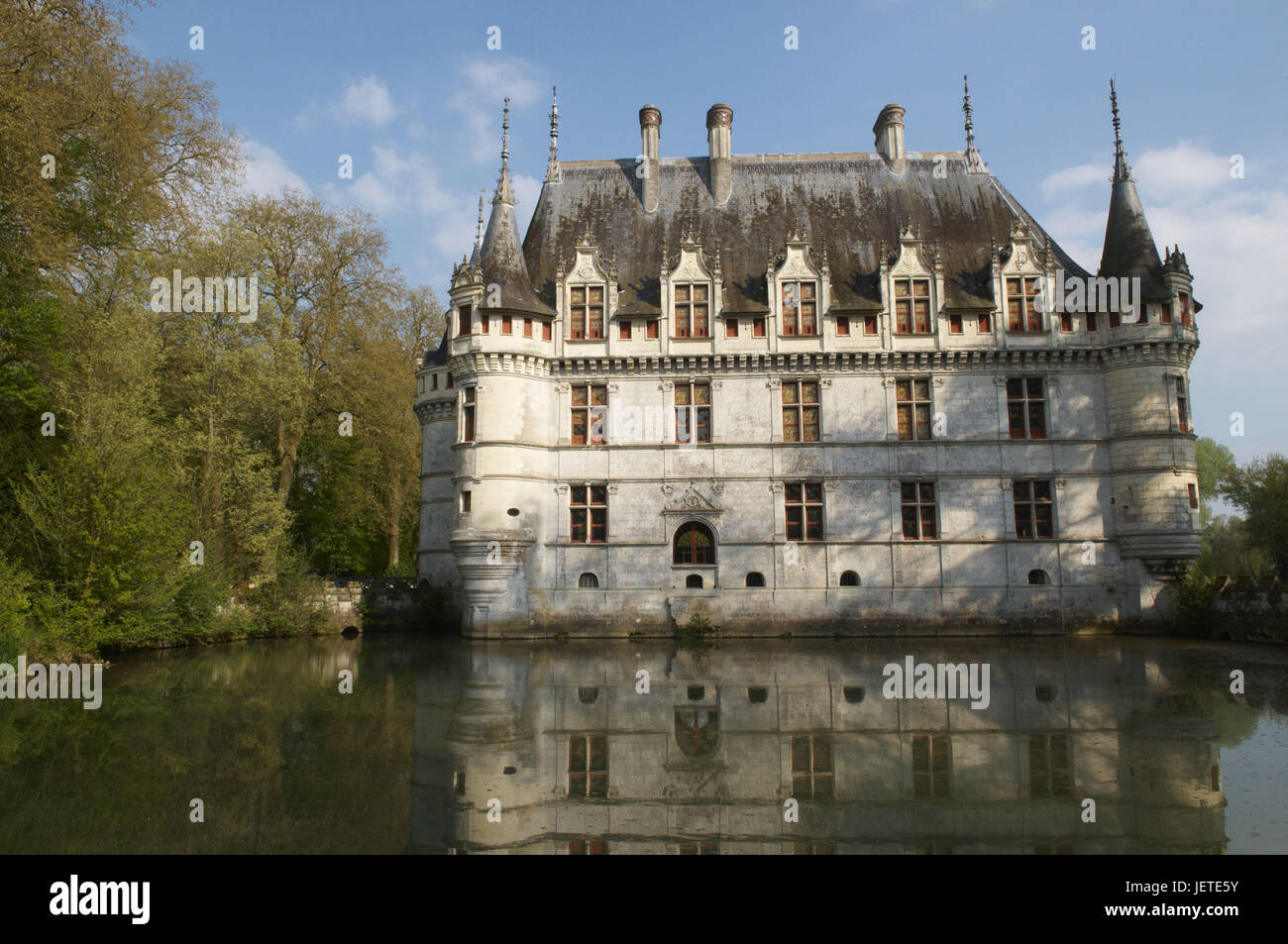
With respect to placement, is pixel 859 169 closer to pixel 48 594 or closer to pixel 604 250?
pixel 604 250

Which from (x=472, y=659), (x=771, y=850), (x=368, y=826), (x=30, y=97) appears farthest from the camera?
(x=472, y=659)

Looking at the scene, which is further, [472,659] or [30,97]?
[472,659]

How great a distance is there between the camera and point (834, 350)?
25.6 metres

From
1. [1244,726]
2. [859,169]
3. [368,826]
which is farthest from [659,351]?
[368,826]

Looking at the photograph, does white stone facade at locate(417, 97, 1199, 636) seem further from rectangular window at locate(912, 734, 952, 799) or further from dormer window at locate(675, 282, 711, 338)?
rectangular window at locate(912, 734, 952, 799)

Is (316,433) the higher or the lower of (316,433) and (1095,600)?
the higher

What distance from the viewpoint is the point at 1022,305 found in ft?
84.9

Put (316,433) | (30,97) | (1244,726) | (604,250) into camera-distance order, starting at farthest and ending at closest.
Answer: (316,433) < (604,250) < (30,97) < (1244,726)

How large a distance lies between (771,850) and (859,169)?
28.6m

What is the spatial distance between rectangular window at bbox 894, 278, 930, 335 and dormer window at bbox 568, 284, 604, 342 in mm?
10244

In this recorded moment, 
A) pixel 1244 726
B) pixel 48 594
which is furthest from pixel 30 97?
pixel 1244 726

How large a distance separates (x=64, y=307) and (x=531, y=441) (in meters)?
13.4

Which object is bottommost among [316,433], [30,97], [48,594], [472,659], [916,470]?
[472,659]

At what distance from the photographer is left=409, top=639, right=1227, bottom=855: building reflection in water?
6.67 metres
